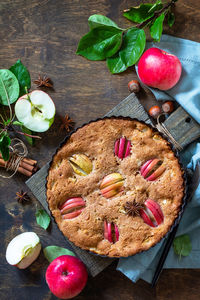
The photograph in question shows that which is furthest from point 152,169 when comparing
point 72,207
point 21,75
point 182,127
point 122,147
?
point 21,75

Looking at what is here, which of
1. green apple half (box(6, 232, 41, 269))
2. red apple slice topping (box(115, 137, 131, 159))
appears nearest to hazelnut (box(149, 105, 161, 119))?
red apple slice topping (box(115, 137, 131, 159))

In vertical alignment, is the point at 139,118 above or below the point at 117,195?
above

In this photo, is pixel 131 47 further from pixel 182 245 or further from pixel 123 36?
pixel 182 245

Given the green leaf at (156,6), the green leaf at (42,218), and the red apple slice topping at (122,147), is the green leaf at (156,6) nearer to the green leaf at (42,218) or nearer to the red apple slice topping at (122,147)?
→ the red apple slice topping at (122,147)

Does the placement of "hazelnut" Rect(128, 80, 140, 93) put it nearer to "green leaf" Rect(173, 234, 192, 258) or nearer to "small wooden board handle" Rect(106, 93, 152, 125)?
"small wooden board handle" Rect(106, 93, 152, 125)

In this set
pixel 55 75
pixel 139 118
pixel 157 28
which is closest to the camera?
pixel 157 28

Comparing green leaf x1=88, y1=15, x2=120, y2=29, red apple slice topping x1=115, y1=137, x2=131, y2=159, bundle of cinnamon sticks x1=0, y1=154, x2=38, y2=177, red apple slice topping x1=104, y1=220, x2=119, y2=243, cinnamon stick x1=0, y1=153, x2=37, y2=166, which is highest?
green leaf x1=88, y1=15, x2=120, y2=29
